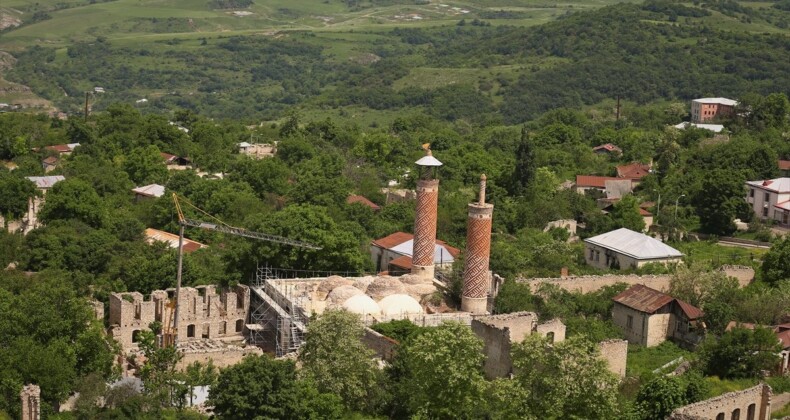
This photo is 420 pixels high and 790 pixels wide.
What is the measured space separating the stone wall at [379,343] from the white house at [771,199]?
89.5 ft

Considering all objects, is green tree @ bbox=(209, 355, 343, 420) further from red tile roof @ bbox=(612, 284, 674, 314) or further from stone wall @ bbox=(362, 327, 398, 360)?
red tile roof @ bbox=(612, 284, 674, 314)

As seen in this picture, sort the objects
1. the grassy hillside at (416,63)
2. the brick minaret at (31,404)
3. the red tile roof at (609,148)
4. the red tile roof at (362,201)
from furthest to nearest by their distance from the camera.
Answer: the grassy hillside at (416,63)
the red tile roof at (609,148)
the red tile roof at (362,201)
the brick minaret at (31,404)

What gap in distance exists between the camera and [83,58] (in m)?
170

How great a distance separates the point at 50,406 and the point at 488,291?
15037 mm

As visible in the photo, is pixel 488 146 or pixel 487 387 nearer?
pixel 487 387

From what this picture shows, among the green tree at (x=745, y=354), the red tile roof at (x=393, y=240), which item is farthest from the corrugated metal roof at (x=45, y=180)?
the green tree at (x=745, y=354)

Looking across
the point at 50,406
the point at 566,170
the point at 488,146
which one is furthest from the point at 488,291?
the point at 488,146

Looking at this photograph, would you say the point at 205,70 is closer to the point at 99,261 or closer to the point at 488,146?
the point at 488,146

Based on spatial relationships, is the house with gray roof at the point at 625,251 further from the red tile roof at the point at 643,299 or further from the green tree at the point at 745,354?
the green tree at the point at 745,354

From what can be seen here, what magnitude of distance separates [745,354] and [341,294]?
1210 centimetres

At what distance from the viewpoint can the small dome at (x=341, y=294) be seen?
39062 mm

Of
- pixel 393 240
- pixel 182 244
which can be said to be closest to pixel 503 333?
pixel 182 244

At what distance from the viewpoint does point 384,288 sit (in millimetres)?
40062

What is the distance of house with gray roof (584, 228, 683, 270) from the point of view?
47969 millimetres
